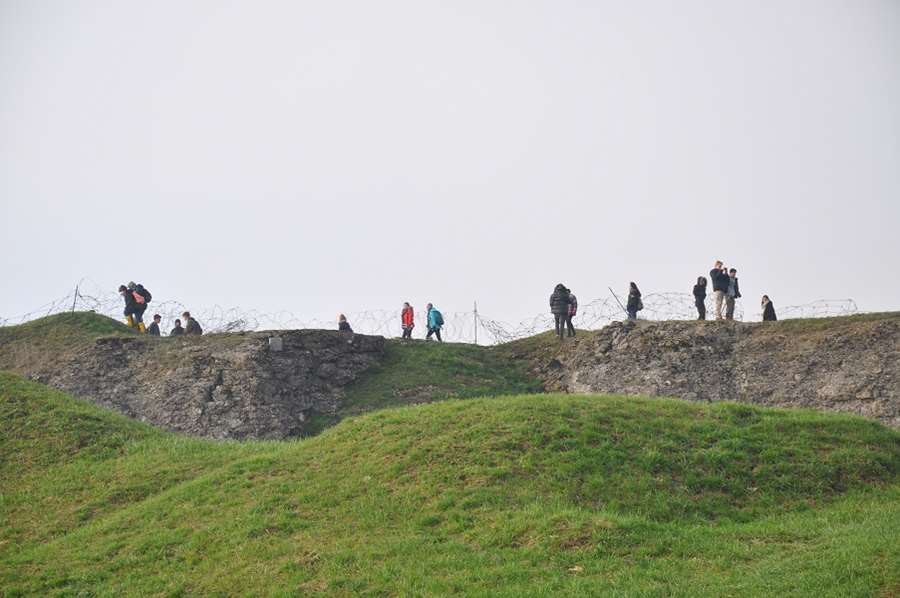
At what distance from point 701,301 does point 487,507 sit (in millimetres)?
23481

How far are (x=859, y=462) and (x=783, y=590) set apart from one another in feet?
26.2

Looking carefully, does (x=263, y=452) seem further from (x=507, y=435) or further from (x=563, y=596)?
(x=563, y=596)

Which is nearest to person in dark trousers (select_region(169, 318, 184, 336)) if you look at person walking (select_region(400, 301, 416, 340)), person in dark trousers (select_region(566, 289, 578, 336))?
person walking (select_region(400, 301, 416, 340))

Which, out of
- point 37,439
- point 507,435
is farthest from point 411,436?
point 37,439

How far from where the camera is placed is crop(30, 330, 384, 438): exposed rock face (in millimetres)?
34344

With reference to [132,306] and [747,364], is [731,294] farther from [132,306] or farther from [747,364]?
[132,306]

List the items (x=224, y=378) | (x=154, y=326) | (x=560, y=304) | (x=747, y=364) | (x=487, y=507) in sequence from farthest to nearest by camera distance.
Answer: (x=154, y=326)
(x=560, y=304)
(x=224, y=378)
(x=747, y=364)
(x=487, y=507)

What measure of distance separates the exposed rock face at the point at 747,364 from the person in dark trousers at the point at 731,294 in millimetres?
1467

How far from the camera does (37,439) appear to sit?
2628 cm

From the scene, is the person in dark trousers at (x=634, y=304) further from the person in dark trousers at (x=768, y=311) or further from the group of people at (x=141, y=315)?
the group of people at (x=141, y=315)

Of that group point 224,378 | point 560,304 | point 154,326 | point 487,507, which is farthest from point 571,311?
point 487,507

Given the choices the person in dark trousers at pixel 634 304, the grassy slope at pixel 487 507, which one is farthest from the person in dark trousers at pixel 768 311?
the grassy slope at pixel 487 507

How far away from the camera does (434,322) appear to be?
144ft

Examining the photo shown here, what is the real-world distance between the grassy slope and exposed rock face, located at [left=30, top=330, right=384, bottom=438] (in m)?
8.58
